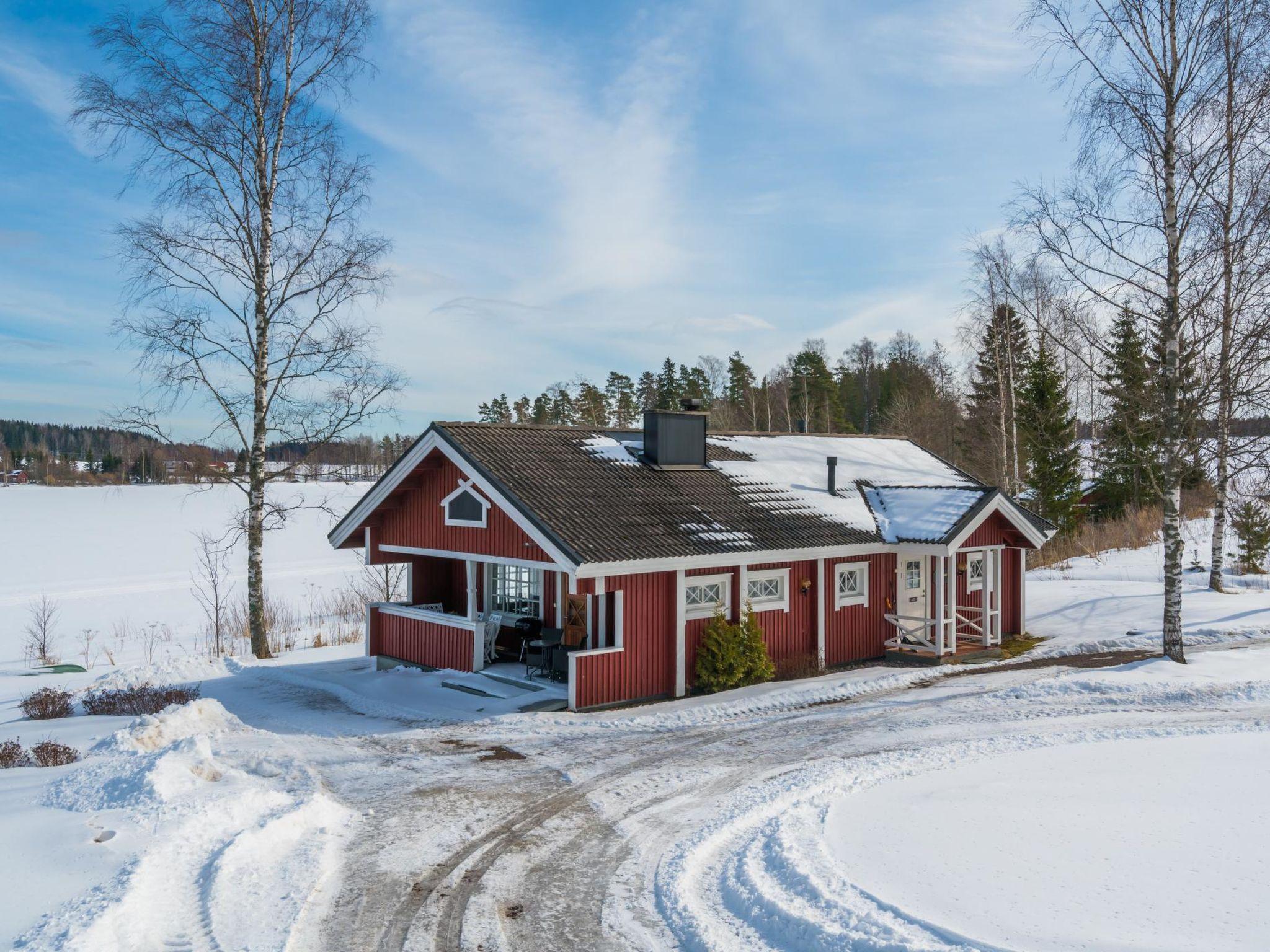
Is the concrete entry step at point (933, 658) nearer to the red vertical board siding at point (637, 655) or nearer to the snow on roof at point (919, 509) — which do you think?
the snow on roof at point (919, 509)

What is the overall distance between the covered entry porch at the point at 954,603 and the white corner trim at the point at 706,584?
417 centimetres

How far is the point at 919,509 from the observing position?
17.3 m

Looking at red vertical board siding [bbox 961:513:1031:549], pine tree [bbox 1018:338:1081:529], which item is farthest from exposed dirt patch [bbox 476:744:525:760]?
pine tree [bbox 1018:338:1081:529]

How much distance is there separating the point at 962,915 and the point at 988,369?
3198 centimetres

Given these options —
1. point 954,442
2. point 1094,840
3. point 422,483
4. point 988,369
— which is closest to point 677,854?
point 1094,840

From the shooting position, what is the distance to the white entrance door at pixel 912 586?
17406 mm

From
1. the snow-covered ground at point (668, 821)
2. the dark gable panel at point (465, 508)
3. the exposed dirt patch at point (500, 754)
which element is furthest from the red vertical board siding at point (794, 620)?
the exposed dirt patch at point (500, 754)

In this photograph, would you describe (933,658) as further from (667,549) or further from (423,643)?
(423,643)

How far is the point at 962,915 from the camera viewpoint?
546 centimetres

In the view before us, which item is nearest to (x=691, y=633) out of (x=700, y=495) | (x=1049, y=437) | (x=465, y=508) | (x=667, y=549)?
(x=667, y=549)

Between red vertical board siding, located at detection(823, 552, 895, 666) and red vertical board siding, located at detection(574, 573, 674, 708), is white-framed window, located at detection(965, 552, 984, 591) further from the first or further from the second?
red vertical board siding, located at detection(574, 573, 674, 708)

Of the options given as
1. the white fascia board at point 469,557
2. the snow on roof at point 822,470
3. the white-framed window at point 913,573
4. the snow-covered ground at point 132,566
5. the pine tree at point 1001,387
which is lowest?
the snow-covered ground at point 132,566

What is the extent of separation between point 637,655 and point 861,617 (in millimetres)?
5464

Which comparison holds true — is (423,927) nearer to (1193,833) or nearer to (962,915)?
(962,915)
